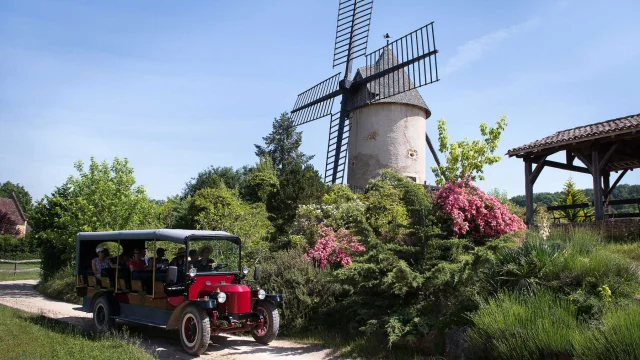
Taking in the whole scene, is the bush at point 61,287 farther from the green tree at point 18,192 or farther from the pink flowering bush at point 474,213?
the green tree at point 18,192

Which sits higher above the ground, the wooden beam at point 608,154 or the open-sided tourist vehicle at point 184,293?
the wooden beam at point 608,154

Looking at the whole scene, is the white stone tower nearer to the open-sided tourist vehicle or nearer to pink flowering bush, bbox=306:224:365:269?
pink flowering bush, bbox=306:224:365:269

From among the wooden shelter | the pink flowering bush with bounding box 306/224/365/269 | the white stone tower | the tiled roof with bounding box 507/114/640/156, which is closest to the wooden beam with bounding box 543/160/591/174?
the wooden shelter

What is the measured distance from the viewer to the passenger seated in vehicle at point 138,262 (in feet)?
34.3

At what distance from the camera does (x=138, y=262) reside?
10.6 metres

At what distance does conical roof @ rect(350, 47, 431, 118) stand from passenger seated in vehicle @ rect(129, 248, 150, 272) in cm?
1340

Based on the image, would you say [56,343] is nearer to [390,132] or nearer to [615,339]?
[615,339]

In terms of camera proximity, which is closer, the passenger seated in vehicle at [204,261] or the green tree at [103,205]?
the passenger seated in vehicle at [204,261]

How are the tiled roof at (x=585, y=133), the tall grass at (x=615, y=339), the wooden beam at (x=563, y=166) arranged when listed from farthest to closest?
1. the wooden beam at (x=563, y=166)
2. the tiled roof at (x=585, y=133)
3. the tall grass at (x=615, y=339)

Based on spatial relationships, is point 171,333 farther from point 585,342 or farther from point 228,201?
point 228,201

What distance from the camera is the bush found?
57.3 feet

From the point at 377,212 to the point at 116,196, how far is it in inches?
442

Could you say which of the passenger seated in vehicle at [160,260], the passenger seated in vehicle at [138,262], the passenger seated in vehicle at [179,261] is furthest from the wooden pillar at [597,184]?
the passenger seated in vehicle at [138,262]

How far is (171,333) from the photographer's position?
10.7 meters
